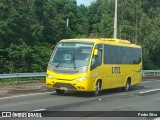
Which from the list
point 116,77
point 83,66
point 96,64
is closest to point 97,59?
point 96,64

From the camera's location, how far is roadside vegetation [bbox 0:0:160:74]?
1430 inches

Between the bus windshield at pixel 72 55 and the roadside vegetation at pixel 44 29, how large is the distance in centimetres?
1493

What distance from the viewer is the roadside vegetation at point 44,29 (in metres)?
36.3

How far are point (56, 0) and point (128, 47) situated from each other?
32976mm

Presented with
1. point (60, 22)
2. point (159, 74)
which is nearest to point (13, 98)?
point (60, 22)

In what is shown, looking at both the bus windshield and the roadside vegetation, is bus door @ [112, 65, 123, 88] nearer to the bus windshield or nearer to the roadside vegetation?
the bus windshield

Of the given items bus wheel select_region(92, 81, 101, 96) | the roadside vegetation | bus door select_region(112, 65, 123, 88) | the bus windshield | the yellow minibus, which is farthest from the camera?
the roadside vegetation

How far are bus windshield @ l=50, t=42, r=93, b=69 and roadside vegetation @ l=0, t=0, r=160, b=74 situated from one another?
14.9 m

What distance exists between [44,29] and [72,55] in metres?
25.1

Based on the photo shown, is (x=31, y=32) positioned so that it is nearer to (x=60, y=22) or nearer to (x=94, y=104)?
(x=60, y=22)

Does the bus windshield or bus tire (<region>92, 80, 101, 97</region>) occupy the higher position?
the bus windshield

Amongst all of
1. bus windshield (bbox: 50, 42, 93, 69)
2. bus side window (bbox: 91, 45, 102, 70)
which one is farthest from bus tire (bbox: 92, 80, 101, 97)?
bus windshield (bbox: 50, 42, 93, 69)

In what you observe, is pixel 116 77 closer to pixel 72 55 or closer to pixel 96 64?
pixel 96 64

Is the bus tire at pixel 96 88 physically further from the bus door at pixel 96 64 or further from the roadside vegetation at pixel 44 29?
the roadside vegetation at pixel 44 29
